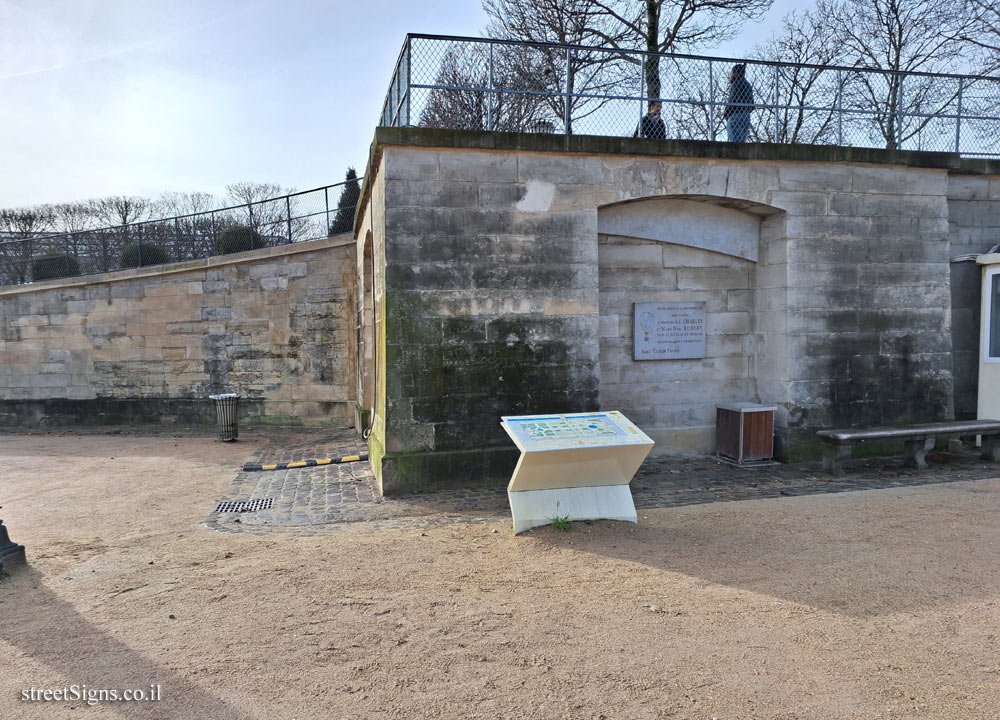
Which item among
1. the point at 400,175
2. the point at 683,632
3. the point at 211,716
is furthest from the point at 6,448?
the point at 683,632

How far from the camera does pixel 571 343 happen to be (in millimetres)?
7465

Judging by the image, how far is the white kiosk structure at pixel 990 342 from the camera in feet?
28.5

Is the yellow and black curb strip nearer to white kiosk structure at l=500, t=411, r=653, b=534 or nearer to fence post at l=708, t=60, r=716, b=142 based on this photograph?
white kiosk structure at l=500, t=411, r=653, b=534

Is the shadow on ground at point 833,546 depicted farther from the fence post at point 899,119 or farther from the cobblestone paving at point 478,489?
the fence post at point 899,119

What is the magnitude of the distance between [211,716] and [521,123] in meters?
9.91

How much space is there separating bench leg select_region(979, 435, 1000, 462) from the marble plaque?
11.4ft

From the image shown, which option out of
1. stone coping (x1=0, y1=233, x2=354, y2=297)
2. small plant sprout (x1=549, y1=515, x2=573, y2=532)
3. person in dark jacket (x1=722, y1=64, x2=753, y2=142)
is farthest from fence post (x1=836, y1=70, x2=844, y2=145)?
stone coping (x1=0, y1=233, x2=354, y2=297)

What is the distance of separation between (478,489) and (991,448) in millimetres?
6178

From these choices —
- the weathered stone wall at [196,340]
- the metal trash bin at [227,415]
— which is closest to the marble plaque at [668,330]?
the weathered stone wall at [196,340]

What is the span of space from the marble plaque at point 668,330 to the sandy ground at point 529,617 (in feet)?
8.49

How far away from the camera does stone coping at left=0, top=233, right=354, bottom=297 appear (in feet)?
41.5

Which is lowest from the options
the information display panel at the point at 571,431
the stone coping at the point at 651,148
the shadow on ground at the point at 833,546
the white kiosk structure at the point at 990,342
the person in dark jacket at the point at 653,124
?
the shadow on ground at the point at 833,546

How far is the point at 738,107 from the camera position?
844cm

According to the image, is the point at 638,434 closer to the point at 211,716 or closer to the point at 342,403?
the point at 211,716
